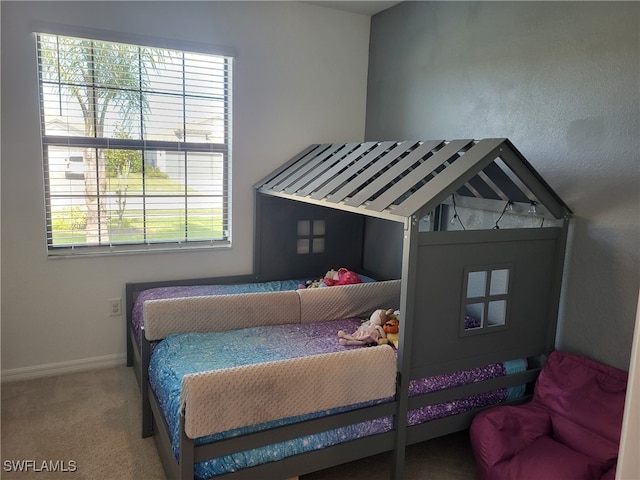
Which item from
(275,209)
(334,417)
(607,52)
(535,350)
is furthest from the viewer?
(275,209)

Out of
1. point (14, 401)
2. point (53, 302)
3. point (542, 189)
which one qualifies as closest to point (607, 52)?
point (542, 189)

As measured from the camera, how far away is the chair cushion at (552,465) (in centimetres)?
186

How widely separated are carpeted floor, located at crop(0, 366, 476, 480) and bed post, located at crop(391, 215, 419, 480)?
0.23 metres

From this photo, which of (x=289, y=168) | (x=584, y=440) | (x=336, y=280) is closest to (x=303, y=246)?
(x=336, y=280)

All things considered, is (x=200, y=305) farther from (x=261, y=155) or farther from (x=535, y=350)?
(x=535, y=350)

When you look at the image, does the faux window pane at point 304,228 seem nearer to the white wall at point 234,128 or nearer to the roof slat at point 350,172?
the white wall at point 234,128

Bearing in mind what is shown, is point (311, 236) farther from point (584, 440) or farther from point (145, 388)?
point (584, 440)

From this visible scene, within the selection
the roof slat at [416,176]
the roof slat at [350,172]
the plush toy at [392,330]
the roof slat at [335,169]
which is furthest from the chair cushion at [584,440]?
the roof slat at [335,169]

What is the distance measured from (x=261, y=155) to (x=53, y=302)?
1701mm

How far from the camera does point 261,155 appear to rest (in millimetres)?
3568

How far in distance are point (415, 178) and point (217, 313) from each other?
1274 millimetres

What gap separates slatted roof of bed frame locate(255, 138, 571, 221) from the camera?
2.01 m

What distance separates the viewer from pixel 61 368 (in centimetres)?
316

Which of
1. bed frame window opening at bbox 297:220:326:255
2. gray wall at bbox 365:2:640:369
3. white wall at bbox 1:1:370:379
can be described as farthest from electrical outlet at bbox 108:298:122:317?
gray wall at bbox 365:2:640:369
